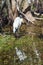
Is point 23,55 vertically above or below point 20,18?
below

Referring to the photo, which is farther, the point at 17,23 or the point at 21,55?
the point at 17,23

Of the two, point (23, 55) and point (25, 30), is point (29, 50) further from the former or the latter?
point (25, 30)

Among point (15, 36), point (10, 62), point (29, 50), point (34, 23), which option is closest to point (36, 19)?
point (34, 23)

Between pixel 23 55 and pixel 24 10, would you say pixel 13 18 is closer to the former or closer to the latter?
pixel 24 10

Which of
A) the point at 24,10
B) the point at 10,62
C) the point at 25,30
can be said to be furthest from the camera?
the point at 24,10

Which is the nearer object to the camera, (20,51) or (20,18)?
(20,51)

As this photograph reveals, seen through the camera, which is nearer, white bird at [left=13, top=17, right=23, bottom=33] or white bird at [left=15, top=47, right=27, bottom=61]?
white bird at [left=15, top=47, right=27, bottom=61]

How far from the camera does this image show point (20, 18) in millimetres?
5789

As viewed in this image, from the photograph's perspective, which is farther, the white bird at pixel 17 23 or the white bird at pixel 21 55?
the white bird at pixel 17 23

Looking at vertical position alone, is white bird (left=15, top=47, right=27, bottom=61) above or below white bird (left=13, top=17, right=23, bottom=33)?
below

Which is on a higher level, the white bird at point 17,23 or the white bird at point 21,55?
the white bird at point 17,23

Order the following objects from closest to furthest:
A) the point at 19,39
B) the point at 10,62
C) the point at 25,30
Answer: the point at 10,62 → the point at 19,39 → the point at 25,30

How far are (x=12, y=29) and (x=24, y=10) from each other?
668 millimetres

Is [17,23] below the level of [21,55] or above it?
above
